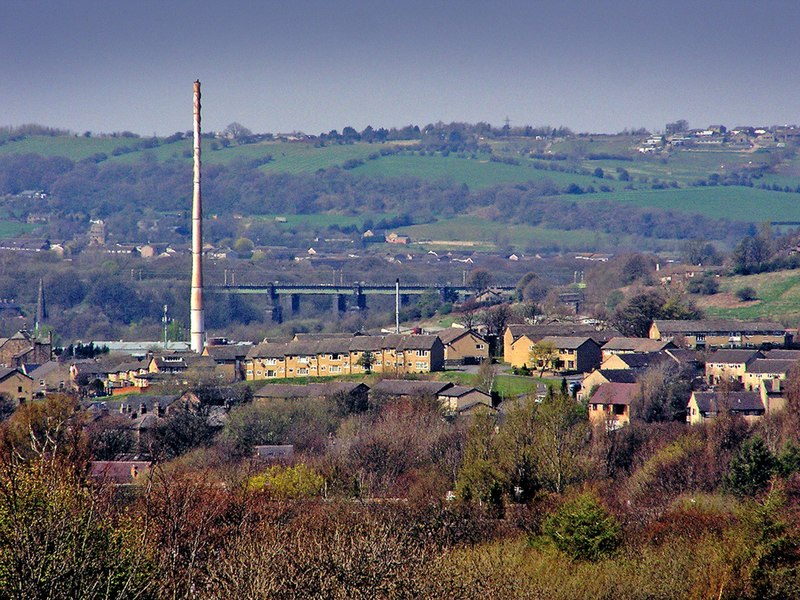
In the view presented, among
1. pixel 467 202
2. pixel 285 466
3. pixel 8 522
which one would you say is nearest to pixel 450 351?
pixel 285 466

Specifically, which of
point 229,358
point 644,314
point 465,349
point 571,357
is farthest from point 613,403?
point 229,358

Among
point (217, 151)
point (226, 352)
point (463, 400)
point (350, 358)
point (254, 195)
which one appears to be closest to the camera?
point (463, 400)

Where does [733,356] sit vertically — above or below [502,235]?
above

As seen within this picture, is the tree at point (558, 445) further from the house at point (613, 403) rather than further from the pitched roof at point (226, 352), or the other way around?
the pitched roof at point (226, 352)

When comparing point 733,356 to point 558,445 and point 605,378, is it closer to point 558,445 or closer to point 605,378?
point 605,378

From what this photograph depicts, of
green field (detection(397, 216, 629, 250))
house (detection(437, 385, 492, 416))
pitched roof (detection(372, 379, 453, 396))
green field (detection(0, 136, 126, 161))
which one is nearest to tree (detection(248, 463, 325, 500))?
house (detection(437, 385, 492, 416))

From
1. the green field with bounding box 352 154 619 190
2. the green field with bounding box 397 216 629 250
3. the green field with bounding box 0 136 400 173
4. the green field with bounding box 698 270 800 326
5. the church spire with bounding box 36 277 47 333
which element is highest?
the green field with bounding box 0 136 400 173

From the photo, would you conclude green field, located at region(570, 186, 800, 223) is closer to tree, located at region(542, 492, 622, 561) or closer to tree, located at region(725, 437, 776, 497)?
tree, located at region(725, 437, 776, 497)
